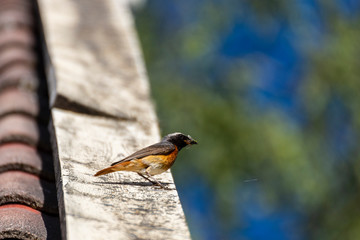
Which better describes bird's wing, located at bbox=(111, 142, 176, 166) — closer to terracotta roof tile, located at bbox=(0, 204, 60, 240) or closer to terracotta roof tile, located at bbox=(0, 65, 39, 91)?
terracotta roof tile, located at bbox=(0, 204, 60, 240)

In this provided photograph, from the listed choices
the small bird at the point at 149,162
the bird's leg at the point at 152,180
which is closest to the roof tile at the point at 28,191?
the small bird at the point at 149,162

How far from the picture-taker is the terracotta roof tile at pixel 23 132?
9.41 feet

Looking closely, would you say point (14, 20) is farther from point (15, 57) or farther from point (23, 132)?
point (23, 132)

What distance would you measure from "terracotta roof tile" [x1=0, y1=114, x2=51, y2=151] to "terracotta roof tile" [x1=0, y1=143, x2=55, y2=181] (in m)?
0.03

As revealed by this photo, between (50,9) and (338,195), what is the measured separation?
8.49 metres

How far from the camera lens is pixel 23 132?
291cm

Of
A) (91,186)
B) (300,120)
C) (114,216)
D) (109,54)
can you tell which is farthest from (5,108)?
(300,120)

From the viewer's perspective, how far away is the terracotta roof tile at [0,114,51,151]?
2.87 meters

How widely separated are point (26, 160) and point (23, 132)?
0.33m

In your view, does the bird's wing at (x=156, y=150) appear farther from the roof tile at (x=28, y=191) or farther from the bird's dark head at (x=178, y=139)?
the roof tile at (x=28, y=191)

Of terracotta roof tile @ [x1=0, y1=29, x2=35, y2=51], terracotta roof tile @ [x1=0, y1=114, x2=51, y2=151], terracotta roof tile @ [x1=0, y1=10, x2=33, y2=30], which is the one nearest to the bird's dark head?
terracotta roof tile @ [x1=0, y1=114, x2=51, y2=151]

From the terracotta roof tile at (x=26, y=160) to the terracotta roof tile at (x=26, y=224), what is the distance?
38 cm

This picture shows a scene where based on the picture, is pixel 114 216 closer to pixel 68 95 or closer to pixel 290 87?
pixel 68 95

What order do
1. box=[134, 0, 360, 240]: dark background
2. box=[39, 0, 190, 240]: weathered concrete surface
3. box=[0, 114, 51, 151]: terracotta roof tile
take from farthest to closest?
box=[134, 0, 360, 240]: dark background → box=[0, 114, 51, 151]: terracotta roof tile → box=[39, 0, 190, 240]: weathered concrete surface
